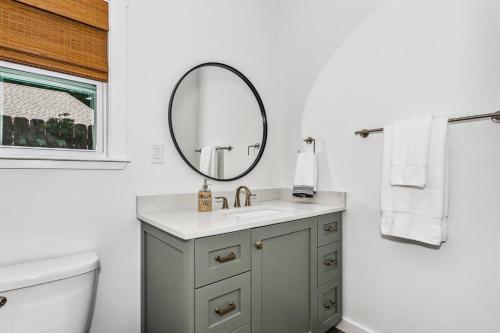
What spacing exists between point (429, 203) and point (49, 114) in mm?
1897

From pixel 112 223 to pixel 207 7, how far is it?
1.49m

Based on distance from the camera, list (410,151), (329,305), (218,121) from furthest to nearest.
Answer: (218,121)
(329,305)
(410,151)

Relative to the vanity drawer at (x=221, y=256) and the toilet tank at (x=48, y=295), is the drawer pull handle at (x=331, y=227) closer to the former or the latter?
the vanity drawer at (x=221, y=256)

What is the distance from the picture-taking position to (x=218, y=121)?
185cm

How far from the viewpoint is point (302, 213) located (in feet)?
4.91

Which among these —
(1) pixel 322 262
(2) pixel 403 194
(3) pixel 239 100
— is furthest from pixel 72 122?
(2) pixel 403 194

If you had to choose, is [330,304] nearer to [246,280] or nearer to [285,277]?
[285,277]

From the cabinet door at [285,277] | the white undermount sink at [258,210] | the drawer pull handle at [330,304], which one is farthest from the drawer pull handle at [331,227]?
the drawer pull handle at [330,304]

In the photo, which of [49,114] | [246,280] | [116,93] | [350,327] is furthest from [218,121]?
[350,327]

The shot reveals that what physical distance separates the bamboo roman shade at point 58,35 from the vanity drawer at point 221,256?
1013mm

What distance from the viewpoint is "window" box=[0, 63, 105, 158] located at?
121cm

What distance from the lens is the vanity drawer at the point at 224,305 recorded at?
42.8 inches

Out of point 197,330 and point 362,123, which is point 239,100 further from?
point 197,330

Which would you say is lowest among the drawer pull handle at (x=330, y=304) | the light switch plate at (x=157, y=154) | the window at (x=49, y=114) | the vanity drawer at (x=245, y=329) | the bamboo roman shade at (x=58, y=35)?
the drawer pull handle at (x=330, y=304)
